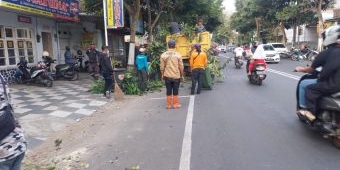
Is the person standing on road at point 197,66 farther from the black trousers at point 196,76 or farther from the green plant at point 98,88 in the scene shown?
the green plant at point 98,88

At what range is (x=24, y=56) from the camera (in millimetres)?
16969

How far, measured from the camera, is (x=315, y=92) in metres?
5.99

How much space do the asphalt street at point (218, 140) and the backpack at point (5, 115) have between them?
238cm

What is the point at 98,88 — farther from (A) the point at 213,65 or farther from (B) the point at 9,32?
(B) the point at 9,32

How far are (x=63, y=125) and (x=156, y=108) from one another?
255 centimetres

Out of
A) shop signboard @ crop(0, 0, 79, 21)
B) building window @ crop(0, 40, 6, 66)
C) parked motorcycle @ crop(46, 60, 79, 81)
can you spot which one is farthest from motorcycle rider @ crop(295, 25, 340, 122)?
parked motorcycle @ crop(46, 60, 79, 81)

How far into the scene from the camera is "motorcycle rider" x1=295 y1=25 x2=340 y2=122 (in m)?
5.74

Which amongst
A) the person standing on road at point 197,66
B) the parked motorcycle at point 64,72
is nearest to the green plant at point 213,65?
the person standing on road at point 197,66

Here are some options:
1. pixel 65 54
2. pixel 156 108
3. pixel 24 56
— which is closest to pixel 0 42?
pixel 24 56

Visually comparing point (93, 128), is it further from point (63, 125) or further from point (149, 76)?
point (149, 76)

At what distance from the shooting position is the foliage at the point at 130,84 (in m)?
13.0

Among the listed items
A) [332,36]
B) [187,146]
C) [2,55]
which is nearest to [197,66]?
[187,146]

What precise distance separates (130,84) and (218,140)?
7.11m

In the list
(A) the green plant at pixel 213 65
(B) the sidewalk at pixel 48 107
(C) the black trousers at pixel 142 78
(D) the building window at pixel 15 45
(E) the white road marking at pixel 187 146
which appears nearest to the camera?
(E) the white road marking at pixel 187 146
